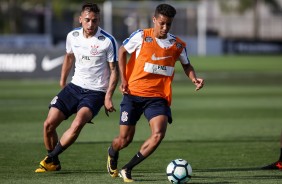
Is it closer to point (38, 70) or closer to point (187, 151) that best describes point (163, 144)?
point (187, 151)

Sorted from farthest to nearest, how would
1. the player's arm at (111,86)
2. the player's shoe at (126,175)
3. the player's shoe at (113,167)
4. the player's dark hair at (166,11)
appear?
the player's shoe at (113,167), the player's arm at (111,86), the player's shoe at (126,175), the player's dark hair at (166,11)

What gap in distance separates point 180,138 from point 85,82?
5212 millimetres

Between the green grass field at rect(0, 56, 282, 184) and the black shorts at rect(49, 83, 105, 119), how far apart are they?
2.98ft

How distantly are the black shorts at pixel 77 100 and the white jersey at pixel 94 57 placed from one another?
80mm

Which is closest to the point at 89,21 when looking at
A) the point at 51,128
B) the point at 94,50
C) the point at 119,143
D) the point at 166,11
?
the point at 94,50

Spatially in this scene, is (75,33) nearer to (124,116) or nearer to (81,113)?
(81,113)

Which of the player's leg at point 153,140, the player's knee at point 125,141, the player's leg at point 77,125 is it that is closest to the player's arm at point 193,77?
the player's leg at point 153,140

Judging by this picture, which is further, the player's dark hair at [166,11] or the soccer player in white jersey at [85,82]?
the soccer player in white jersey at [85,82]

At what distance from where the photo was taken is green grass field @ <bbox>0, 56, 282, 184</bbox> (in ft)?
39.7

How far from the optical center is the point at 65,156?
14125 mm

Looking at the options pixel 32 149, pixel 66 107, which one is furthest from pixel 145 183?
pixel 32 149

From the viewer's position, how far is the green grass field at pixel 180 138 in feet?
39.7

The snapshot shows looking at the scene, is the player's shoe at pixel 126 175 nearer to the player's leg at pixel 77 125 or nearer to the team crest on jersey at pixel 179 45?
the player's leg at pixel 77 125

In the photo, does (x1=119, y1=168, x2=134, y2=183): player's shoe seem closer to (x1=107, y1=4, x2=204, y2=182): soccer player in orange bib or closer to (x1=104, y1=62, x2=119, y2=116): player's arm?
(x1=107, y1=4, x2=204, y2=182): soccer player in orange bib
